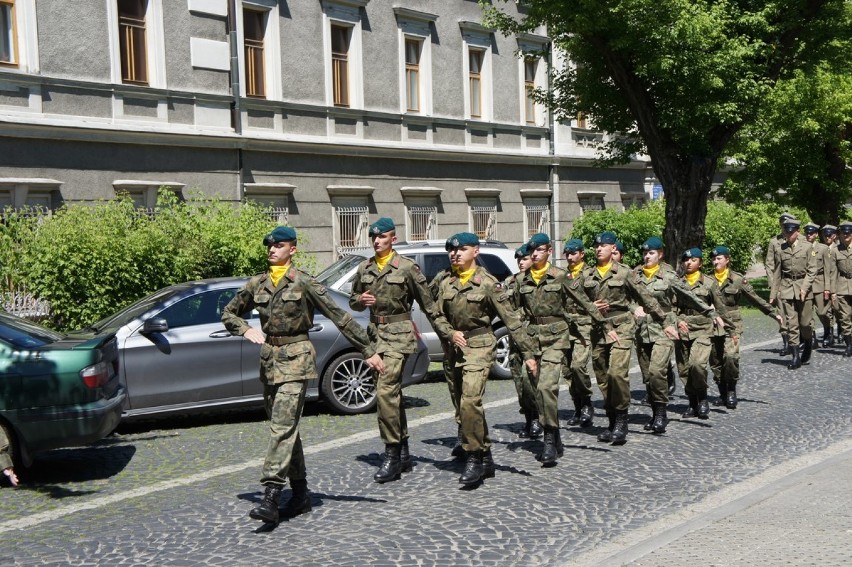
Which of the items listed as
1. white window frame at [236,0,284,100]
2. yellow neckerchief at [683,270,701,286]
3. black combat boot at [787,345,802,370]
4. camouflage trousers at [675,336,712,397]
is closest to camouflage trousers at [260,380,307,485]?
camouflage trousers at [675,336,712,397]

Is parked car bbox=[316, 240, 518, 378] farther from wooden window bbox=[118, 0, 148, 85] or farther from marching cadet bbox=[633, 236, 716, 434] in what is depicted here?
wooden window bbox=[118, 0, 148, 85]

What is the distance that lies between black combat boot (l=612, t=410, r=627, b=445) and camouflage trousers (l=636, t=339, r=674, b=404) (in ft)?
2.01

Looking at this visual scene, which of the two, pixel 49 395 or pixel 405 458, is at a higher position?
pixel 49 395

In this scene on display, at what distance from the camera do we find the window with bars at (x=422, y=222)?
2552 centimetres

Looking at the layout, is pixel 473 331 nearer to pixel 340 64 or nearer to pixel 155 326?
pixel 155 326

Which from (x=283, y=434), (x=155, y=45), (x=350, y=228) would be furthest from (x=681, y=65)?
(x=283, y=434)

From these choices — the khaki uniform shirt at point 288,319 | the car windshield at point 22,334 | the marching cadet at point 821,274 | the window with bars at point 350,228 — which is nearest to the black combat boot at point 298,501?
the khaki uniform shirt at point 288,319

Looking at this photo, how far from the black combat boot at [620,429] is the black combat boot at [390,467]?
88.3 inches

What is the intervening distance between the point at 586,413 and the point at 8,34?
40.3 ft

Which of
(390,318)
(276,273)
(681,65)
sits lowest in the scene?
(390,318)

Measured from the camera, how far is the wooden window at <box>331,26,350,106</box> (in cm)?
2361

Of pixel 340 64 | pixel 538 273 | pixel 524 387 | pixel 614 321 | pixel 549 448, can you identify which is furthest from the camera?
pixel 340 64

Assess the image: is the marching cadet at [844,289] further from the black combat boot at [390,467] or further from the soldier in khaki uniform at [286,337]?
the soldier in khaki uniform at [286,337]

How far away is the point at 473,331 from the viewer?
26.5 ft
